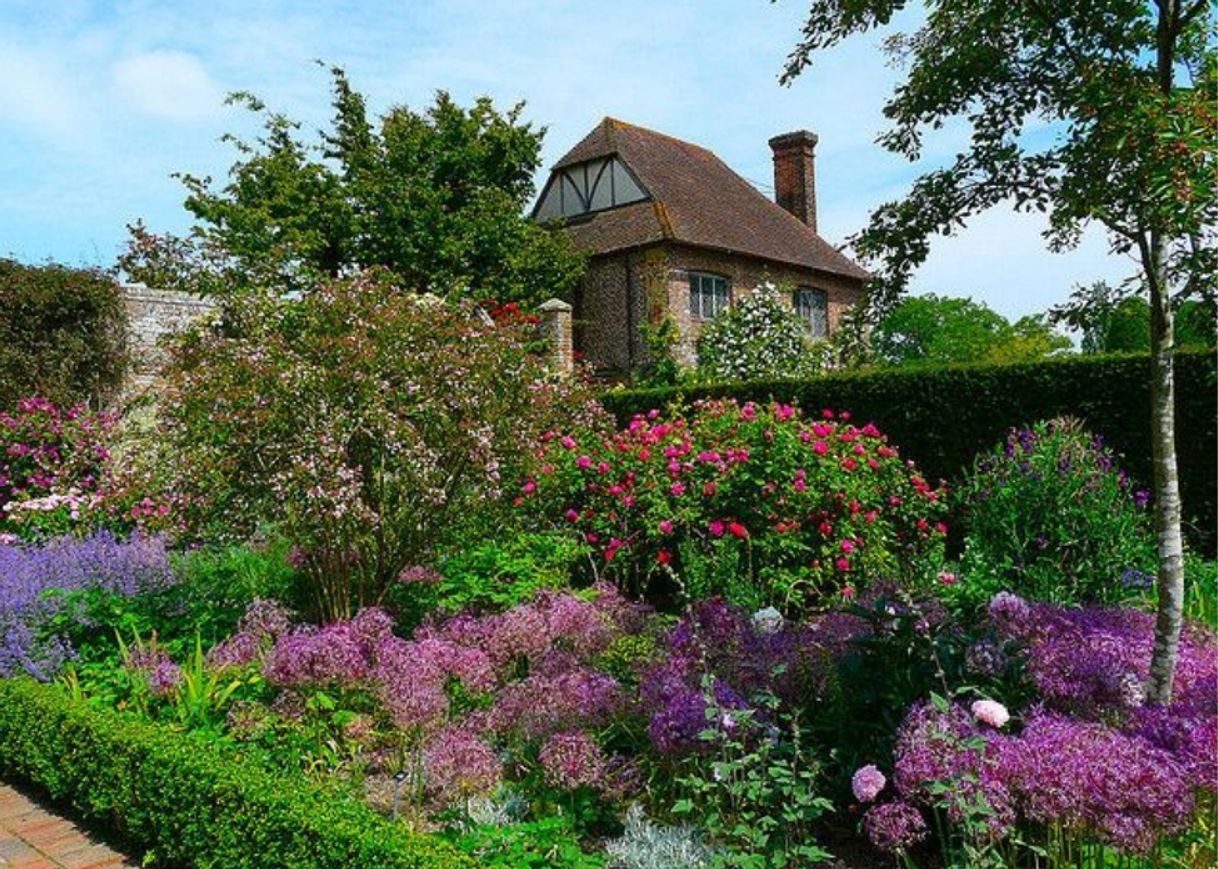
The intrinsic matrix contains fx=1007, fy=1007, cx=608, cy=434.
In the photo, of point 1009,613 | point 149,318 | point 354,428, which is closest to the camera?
point 1009,613

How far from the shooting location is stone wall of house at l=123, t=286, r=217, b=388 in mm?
12797

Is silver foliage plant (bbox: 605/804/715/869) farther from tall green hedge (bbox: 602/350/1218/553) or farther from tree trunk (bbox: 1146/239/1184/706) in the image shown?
tall green hedge (bbox: 602/350/1218/553)

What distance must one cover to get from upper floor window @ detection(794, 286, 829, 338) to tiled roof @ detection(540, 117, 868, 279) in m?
0.67

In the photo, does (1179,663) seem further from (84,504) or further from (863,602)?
(84,504)

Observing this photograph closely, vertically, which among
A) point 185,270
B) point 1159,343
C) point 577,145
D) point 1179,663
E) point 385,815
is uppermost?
point 577,145

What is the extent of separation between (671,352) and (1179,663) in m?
A: 18.3

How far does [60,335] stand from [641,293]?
494 inches

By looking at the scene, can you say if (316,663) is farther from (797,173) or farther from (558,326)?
→ (797,173)

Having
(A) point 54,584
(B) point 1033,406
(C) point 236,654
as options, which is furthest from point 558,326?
(C) point 236,654

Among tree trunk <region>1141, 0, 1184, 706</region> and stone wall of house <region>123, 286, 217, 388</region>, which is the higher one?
stone wall of house <region>123, 286, 217, 388</region>

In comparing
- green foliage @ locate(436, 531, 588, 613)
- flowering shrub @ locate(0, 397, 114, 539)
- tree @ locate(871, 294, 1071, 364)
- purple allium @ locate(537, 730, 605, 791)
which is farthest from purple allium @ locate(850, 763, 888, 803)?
tree @ locate(871, 294, 1071, 364)

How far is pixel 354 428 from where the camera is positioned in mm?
5344

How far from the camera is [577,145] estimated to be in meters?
25.6

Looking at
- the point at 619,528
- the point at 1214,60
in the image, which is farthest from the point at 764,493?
the point at 1214,60
